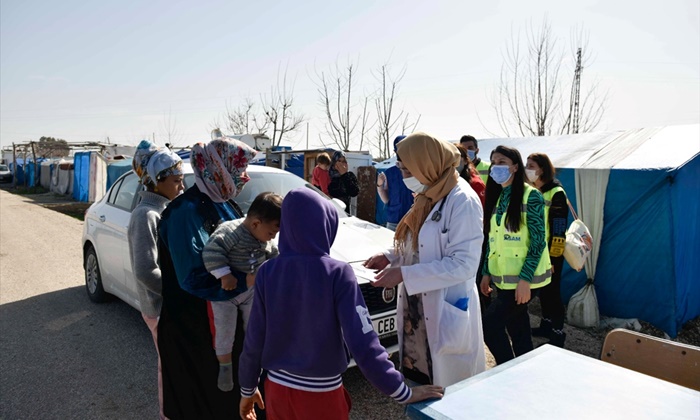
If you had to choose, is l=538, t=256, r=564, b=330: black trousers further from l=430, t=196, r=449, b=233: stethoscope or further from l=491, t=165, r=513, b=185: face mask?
l=430, t=196, r=449, b=233: stethoscope

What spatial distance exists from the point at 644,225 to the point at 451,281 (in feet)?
13.9

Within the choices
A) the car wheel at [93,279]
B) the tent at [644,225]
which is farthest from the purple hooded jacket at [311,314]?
the car wheel at [93,279]

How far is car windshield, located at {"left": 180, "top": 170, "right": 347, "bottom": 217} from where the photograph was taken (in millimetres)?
4785

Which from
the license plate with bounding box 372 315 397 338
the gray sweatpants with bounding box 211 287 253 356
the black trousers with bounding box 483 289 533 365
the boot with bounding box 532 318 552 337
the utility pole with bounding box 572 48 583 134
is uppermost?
the utility pole with bounding box 572 48 583 134

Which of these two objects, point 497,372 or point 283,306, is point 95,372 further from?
point 497,372

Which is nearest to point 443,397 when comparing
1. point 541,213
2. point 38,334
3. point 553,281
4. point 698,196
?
point 541,213

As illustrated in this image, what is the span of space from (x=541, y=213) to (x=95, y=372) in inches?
155

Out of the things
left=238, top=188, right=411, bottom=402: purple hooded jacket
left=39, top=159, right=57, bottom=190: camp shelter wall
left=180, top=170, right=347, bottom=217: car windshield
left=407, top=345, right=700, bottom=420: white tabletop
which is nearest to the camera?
left=407, top=345, right=700, bottom=420: white tabletop

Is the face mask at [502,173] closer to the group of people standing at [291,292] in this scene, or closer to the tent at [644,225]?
the group of people standing at [291,292]

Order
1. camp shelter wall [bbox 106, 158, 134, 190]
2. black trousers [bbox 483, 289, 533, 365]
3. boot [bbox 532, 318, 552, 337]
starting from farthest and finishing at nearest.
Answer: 1. camp shelter wall [bbox 106, 158, 134, 190]
2. boot [bbox 532, 318, 552, 337]
3. black trousers [bbox 483, 289, 533, 365]

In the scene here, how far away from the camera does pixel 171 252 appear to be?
2.23 meters

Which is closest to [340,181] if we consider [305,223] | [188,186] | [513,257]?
[188,186]

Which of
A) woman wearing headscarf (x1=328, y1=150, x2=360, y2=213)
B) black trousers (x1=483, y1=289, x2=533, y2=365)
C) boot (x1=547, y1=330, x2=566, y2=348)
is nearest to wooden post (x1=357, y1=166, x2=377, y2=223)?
Answer: woman wearing headscarf (x1=328, y1=150, x2=360, y2=213)

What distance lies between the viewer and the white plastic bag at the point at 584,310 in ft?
18.1
